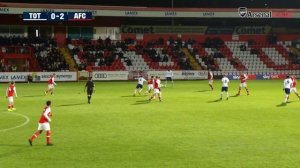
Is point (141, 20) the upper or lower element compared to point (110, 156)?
upper

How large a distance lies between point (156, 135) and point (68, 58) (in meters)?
46.3

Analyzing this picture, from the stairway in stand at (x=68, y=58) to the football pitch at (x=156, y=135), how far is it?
28.2 m

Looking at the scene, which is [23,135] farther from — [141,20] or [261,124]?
[141,20]

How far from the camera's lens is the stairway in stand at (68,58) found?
203 feet

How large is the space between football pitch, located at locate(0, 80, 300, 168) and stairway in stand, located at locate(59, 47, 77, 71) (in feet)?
92.4

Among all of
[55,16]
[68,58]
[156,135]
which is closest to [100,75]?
[68,58]

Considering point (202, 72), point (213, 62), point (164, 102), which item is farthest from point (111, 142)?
point (213, 62)

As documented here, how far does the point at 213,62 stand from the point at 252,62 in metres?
6.79

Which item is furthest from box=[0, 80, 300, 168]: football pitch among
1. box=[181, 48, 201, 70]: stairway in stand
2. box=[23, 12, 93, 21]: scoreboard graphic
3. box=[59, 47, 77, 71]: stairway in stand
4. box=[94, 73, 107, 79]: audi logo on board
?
box=[181, 48, 201, 70]: stairway in stand

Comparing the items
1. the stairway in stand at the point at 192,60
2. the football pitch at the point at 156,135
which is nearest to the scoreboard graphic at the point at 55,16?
the stairway in stand at the point at 192,60

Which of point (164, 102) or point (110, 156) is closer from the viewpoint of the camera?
point (110, 156)

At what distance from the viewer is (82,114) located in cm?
2689

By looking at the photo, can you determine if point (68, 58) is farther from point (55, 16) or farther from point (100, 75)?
point (55, 16)

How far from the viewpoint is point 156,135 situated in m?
19.6
